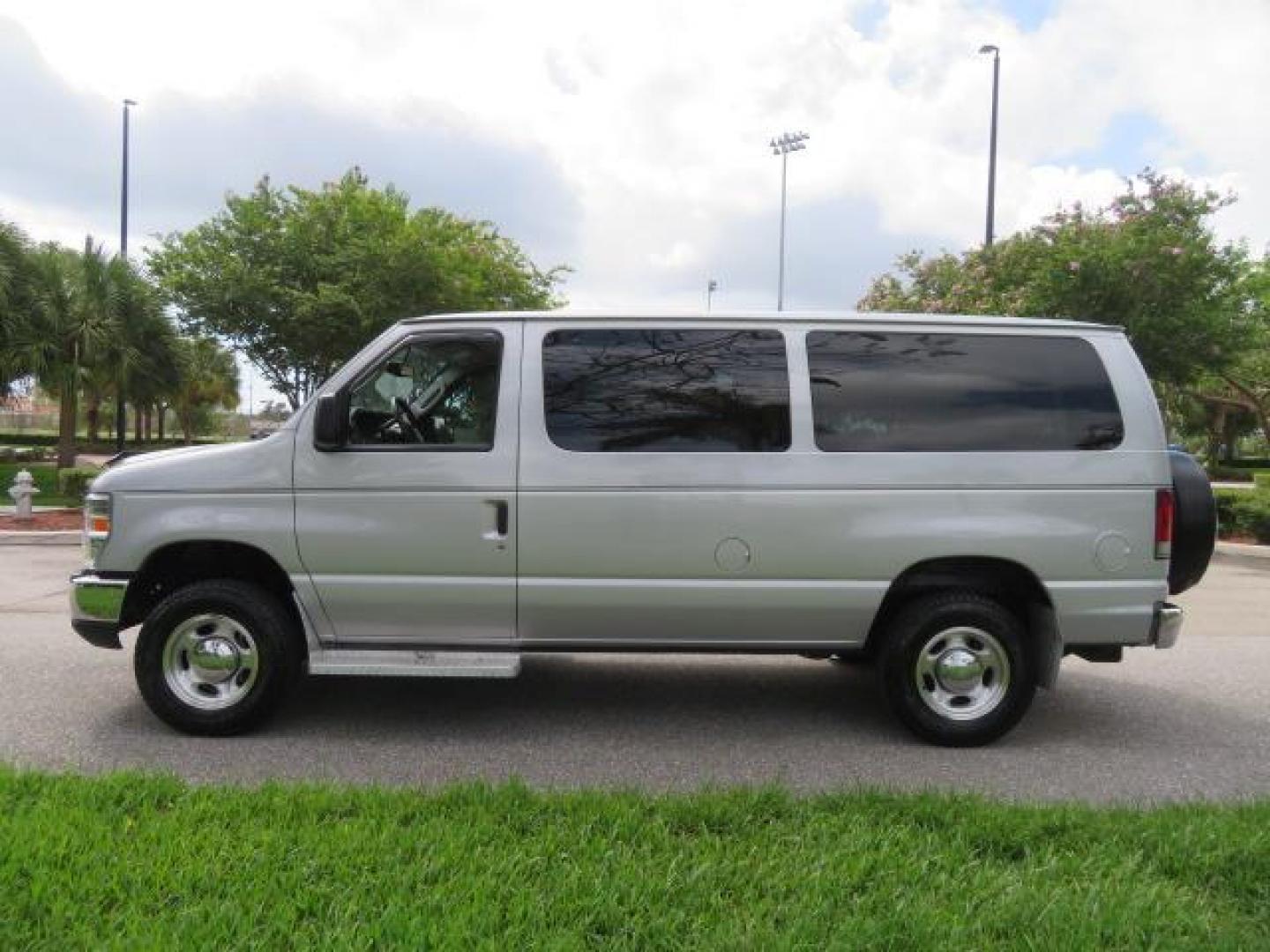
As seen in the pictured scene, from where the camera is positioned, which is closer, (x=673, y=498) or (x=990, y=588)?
(x=673, y=498)

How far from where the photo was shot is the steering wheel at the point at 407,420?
4.76 metres

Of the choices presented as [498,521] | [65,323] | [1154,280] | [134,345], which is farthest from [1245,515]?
[65,323]

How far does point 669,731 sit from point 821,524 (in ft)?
4.56

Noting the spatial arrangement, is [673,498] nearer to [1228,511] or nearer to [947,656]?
[947,656]

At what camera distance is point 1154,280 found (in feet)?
56.2

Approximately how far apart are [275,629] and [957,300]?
20752 mm

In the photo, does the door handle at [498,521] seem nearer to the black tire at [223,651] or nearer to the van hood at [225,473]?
the van hood at [225,473]

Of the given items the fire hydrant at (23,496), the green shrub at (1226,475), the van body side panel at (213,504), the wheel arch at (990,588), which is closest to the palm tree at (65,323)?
the fire hydrant at (23,496)

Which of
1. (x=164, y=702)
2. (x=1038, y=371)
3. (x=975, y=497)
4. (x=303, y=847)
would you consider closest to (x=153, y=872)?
(x=303, y=847)

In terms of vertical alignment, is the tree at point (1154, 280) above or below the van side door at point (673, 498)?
above

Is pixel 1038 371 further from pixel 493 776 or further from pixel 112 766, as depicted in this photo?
pixel 112 766

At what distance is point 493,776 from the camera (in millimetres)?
4305

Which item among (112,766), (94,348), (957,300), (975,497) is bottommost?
(112,766)

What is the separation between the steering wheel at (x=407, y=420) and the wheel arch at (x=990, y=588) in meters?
2.46
